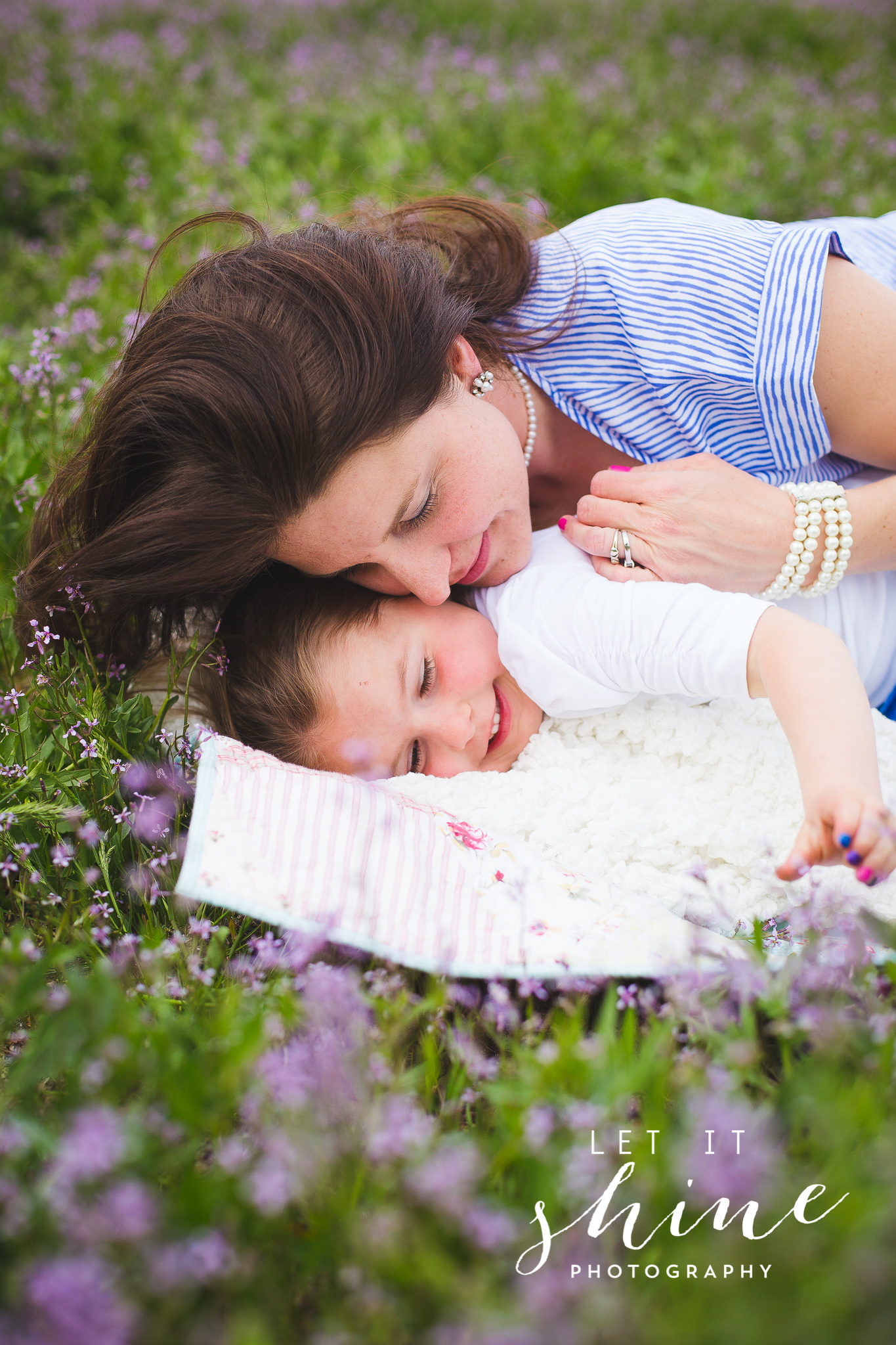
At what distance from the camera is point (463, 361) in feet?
8.86

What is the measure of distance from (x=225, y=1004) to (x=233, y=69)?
8421mm

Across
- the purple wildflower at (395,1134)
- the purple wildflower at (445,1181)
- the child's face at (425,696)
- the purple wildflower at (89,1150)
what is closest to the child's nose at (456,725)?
the child's face at (425,696)

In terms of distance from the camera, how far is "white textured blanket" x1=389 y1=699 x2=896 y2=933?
7.32 ft

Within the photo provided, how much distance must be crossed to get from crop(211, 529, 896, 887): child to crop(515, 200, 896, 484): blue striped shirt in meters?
0.49

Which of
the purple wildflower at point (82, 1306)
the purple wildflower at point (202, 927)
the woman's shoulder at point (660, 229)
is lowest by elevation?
the purple wildflower at point (202, 927)

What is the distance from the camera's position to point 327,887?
2.03 meters

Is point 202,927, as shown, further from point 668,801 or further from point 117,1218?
point 668,801

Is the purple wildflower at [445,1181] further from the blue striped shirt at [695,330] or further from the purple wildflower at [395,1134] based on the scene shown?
the blue striped shirt at [695,330]

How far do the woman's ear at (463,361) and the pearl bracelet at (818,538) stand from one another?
98 cm

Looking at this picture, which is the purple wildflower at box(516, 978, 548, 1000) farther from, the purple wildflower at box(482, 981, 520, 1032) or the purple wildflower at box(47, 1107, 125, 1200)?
the purple wildflower at box(47, 1107, 125, 1200)

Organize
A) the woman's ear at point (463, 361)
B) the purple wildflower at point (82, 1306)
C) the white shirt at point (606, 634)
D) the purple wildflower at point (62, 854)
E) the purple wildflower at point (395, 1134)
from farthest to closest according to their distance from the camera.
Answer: the woman's ear at point (463, 361)
the white shirt at point (606, 634)
the purple wildflower at point (62, 854)
the purple wildflower at point (395, 1134)
the purple wildflower at point (82, 1306)

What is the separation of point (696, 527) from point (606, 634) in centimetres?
44

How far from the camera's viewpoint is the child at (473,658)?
2250 millimetres

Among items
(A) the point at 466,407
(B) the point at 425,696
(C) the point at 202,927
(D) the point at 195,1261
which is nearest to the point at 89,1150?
(D) the point at 195,1261
